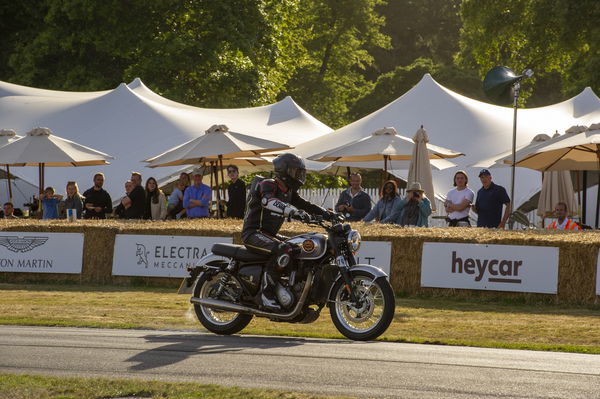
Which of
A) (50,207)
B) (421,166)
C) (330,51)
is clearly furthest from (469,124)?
(330,51)

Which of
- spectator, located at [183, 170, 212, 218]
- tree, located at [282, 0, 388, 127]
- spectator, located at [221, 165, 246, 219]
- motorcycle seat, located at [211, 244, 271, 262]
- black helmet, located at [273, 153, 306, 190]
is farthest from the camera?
tree, located at [282, 0, 388, 127]

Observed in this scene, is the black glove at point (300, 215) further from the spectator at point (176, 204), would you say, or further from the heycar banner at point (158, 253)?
the spectator at point (176, 204)

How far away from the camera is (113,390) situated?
24.8 ft

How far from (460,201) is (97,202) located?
7233 mm

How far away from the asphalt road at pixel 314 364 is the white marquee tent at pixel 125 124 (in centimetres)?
1782

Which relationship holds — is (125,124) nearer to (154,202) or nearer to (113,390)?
(154,202)

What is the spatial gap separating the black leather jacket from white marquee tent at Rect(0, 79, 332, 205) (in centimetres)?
1701

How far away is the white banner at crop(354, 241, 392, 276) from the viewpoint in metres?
16.2

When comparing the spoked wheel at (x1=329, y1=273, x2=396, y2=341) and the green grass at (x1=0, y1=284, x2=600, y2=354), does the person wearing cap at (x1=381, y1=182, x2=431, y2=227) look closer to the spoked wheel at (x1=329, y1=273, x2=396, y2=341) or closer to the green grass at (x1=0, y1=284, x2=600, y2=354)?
the green grass at (x1=0, y1=284, x2=600, y2=354)

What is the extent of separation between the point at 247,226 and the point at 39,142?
45.7 ft

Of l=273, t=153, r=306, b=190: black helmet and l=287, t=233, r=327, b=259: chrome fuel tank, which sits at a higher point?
l=273, t=153, r=306, b=190: black helmet

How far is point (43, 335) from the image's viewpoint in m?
10.7

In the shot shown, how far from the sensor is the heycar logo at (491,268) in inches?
604

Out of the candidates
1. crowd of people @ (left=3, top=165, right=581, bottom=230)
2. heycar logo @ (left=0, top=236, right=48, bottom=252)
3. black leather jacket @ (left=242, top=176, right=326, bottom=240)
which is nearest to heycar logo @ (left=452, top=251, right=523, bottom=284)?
crowd of people @ (left=3, top=165, right=581, bottom=230)
